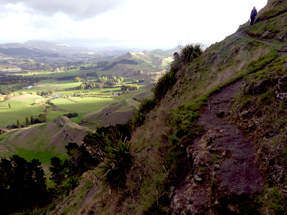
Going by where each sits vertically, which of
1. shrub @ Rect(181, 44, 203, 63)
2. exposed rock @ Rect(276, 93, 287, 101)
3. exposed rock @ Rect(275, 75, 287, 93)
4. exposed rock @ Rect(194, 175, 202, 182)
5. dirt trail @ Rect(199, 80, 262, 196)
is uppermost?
shrub @ Rect(181, 44, 203, 63)

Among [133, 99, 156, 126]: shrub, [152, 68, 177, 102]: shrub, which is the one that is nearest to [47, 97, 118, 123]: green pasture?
[152, 68, 177, 102]: shrub

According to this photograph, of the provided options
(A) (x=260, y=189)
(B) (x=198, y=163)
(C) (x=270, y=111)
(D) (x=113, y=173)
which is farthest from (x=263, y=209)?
(D) (x=113, y=173)

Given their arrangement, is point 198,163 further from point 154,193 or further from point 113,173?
point 113,173

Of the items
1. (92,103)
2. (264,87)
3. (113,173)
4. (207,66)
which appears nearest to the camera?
(264,87)

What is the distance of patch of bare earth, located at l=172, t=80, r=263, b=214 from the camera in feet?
9.99

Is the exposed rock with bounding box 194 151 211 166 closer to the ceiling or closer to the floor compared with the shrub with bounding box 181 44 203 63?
closer to the floor

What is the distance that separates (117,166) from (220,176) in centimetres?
409

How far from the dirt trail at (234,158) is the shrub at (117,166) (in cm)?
335

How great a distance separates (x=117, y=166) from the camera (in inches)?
253

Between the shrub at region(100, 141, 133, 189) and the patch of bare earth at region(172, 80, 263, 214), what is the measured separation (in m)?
2.73

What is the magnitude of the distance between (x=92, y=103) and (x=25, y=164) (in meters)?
99.0

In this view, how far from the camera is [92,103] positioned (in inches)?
4744

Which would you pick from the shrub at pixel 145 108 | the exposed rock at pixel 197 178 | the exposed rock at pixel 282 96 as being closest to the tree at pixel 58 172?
the shrub at pixel 145 108

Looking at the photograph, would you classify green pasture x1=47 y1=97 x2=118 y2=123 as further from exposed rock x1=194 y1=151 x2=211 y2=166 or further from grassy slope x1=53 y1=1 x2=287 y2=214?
exposed rock x1=194 y1=151 x2=211 y2=166
